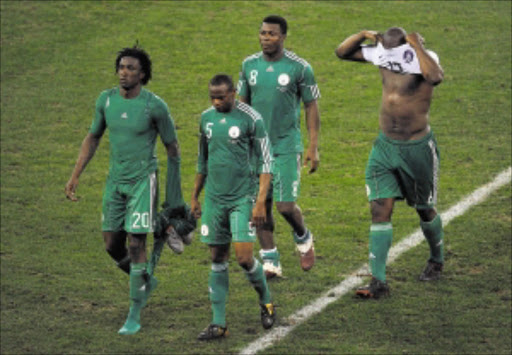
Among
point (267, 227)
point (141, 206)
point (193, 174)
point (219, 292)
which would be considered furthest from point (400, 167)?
point (193, 174)

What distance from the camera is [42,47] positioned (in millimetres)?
20766

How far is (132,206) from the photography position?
35.9ft

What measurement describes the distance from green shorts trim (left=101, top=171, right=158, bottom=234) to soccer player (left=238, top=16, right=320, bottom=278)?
1.55 metres

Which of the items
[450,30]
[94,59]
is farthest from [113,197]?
[450,30]

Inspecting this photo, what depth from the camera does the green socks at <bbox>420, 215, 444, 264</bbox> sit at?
12234mm

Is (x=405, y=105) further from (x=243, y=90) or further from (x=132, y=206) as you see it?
(x=132, y=206)

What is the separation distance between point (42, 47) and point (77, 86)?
1.94m

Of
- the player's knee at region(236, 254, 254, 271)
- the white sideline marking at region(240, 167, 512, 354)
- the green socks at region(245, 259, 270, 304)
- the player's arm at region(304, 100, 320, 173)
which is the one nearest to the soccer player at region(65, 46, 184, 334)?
the player's knee at region(236, 254, 254, 271)

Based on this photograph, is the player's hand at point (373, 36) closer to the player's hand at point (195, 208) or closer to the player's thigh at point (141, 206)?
the player's hand at point (195, 208)

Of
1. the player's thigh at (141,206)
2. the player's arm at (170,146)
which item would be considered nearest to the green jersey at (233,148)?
the player's arm at (170,146)

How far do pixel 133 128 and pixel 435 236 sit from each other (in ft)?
11.3

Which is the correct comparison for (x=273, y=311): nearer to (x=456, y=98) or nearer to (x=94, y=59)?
(x=456, y=98)

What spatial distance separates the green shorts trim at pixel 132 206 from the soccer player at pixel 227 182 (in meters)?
0.42

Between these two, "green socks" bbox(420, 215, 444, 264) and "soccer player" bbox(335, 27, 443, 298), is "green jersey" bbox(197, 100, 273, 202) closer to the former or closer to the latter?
"soccer player" bbox(335, 27, 443, 298)
